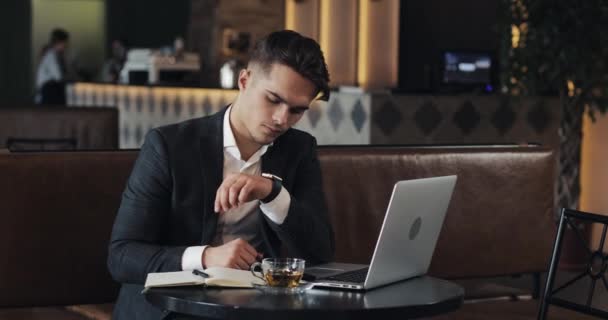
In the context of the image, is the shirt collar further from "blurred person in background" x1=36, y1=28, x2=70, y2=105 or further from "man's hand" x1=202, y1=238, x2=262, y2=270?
"blurred person in background" x1=36, y1=28, x2=70, y2=105

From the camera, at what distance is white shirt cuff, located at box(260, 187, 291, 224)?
2709mm

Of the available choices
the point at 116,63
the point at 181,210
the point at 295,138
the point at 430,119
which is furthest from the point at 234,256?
the point at 116,63

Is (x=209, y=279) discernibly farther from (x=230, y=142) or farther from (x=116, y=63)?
(x=116, y=63)

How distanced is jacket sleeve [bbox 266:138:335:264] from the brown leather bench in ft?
2.51

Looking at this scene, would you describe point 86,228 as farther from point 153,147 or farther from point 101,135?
point 101,135

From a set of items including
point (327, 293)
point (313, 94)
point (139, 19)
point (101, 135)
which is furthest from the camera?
point (139, 19)

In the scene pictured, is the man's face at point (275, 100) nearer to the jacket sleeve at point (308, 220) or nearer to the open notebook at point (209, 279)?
the jacket sleeve at point (308, 220)

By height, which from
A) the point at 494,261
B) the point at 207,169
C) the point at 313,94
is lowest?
the point at 494,261

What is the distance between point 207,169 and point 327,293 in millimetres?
599

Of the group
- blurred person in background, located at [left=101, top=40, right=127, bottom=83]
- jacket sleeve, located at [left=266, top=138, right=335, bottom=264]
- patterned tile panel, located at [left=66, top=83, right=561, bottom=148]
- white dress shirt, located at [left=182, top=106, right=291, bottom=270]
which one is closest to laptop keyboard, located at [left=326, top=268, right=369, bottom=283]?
jacket sleeve, located at [left=266, top=138, right=335, bottom=264]

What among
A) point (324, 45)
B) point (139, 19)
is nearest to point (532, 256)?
point (324, 45)

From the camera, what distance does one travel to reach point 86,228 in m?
3.47

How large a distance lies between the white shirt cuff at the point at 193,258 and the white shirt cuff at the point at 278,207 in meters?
0.20

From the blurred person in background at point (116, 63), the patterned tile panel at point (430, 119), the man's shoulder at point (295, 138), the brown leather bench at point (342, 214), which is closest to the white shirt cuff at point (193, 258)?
the man's shoulder at point (295, 138)
